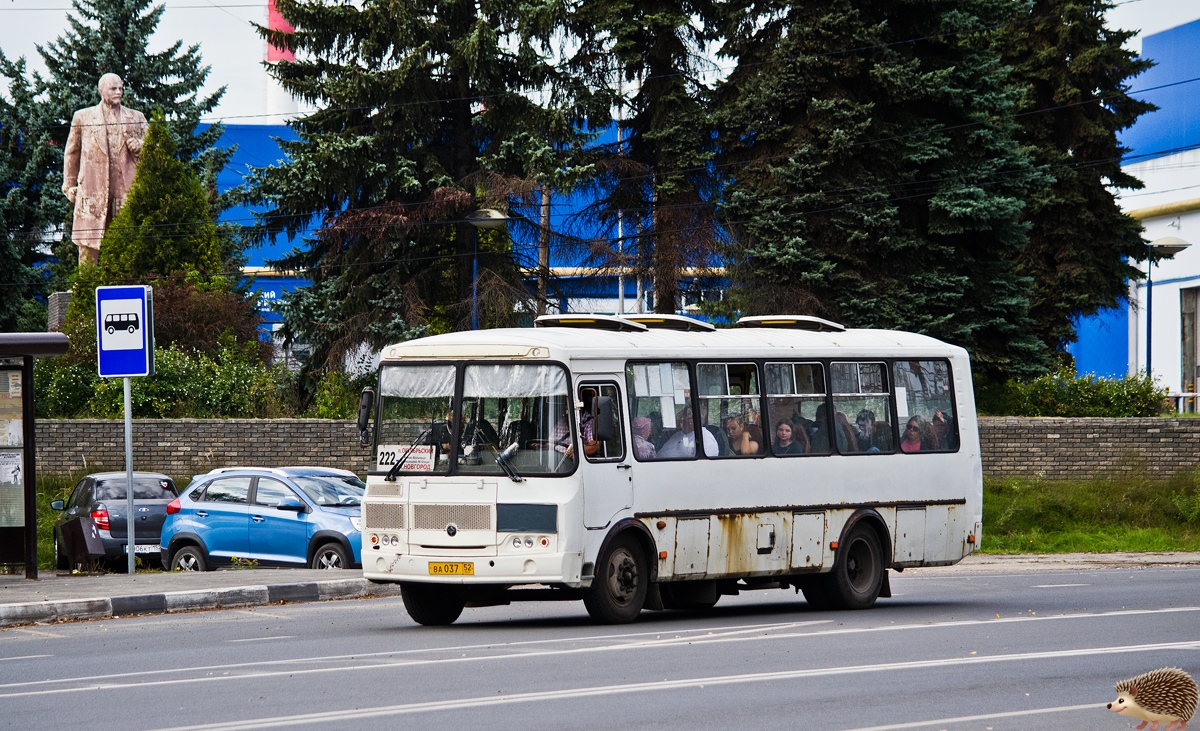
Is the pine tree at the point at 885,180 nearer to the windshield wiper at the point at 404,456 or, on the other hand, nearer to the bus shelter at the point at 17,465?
the bus shelter at the point at 17,465

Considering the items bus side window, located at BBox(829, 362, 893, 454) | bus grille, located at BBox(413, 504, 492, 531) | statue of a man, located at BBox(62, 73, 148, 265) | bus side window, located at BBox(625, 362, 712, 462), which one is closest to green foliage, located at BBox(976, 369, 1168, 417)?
Answer: bus side window, located at BBox(829, 362, 893, 454)

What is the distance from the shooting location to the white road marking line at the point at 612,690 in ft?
25.8

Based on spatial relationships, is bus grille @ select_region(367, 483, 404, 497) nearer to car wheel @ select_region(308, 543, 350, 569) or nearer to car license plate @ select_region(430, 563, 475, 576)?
car license plate @ select_region(430, 563, 475, 576)

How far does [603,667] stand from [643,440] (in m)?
3.91

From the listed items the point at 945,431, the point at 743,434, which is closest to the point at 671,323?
the point at 743,434

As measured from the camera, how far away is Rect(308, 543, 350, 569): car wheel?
19406 mm

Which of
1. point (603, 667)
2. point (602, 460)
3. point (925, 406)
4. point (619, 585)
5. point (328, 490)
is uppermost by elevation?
point (925, 406)

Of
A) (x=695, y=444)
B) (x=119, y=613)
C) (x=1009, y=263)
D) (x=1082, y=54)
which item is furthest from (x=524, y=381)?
(x=1082, y=54)

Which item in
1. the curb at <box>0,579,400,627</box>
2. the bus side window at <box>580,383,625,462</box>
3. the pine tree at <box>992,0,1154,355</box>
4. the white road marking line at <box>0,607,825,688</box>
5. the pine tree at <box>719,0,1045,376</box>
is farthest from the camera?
the pine tree at <box>992,0,1154,355</box>

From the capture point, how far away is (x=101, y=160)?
44062 millimetres

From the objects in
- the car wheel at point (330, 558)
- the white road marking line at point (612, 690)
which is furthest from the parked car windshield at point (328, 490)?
the white road marking line at point (612, 690)

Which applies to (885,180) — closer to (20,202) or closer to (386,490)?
(386,490)

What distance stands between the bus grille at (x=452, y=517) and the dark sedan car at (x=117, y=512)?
9734 mm

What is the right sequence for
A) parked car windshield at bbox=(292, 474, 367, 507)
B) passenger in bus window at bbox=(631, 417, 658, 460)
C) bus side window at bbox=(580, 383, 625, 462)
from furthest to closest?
parked car windshield at bbox=(292, 474, 367, 507), passenger in bus window at bbox=(631, 417, 658, 460), bus side window at bbox=(580, 383, 625, 462)
